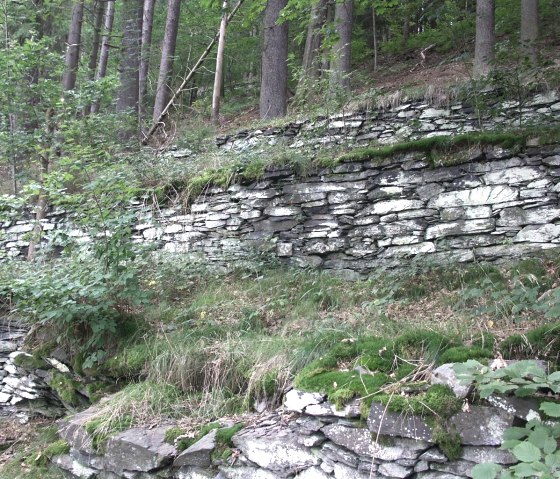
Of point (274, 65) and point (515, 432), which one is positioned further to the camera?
point (274, 65)

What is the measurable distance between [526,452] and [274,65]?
31.1 feet

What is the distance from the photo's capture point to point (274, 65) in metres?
10.2

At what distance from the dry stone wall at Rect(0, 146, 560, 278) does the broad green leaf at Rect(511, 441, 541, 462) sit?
3.21 metres

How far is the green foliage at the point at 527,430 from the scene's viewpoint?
6.11 feet

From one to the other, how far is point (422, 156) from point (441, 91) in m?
2.29

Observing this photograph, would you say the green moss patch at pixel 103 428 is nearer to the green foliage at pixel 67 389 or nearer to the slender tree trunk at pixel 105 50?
the green foliage at pixel 67 389

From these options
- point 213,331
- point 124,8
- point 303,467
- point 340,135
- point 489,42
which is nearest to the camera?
point 303,467

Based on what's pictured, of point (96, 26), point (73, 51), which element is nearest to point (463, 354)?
point (73, 51)

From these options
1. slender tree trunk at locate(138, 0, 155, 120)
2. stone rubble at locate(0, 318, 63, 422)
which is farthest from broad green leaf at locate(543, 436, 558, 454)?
slender tree trunk at locate(138, 0, 155, 120)

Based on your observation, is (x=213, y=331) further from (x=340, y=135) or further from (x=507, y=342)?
(x=340, y=135)

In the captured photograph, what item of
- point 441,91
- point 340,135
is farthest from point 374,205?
point 441,91

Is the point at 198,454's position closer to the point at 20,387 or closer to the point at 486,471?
the point at 486,471

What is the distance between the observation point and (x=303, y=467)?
114 inches

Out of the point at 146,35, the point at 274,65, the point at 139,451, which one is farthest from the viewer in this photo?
the point at 146,35
